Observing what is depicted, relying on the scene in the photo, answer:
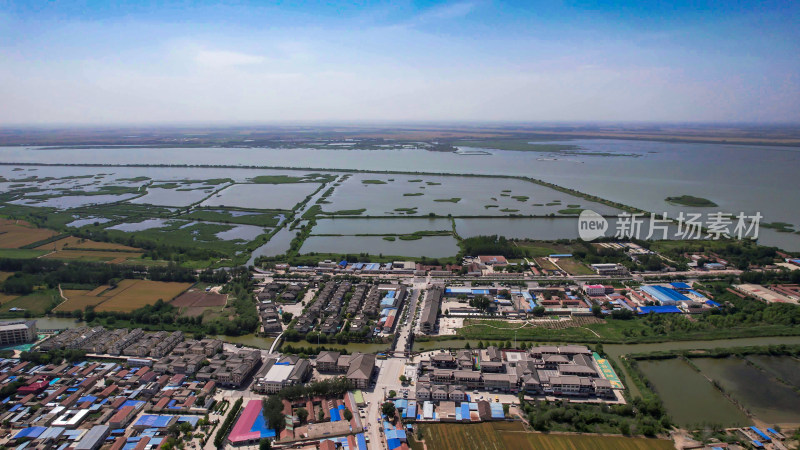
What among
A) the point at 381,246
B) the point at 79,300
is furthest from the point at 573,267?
the point at 79,300

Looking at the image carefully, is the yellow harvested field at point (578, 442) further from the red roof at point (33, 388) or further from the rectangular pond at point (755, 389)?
the red roof at point (33, 388)

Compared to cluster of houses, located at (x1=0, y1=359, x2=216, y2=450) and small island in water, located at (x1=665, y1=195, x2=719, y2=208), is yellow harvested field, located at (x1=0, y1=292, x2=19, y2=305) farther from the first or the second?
small island in water, located at (x1=665, y1=195, x2=719, y2=208)

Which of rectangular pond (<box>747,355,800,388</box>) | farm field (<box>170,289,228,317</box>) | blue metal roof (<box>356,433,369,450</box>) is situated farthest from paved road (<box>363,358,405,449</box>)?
rectangular pond (<box>747,355,800,388</box>)

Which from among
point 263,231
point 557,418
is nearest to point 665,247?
point 557,418

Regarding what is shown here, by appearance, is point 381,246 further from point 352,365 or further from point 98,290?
point 98,290

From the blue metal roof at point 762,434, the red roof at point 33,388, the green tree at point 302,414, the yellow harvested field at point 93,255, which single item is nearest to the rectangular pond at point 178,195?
the yellow harvested field at point 93,255

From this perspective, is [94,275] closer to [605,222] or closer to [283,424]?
[283,424]
